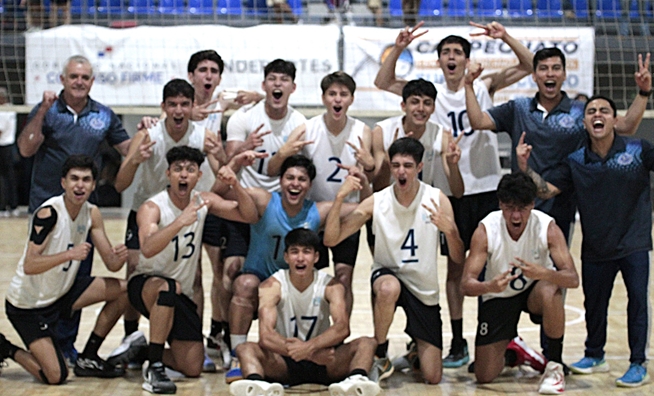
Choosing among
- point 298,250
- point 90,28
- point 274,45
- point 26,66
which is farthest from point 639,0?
point 298,250

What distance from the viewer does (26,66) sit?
14.1 metres

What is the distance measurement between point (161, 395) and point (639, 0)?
1144 cm

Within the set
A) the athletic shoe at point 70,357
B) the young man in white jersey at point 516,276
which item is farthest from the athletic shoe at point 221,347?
the young man in white jersey at point 516,276

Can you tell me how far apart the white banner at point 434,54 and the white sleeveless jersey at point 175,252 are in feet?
26.3

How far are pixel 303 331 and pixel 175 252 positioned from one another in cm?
105

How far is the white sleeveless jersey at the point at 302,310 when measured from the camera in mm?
5945

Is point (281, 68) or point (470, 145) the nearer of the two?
point (281, 68)

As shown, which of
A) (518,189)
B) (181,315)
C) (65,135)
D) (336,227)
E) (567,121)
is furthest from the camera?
(65,135)

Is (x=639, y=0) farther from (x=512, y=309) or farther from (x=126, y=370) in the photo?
(x=126, y=370)

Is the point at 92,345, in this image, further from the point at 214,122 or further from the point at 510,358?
the point at 510,358

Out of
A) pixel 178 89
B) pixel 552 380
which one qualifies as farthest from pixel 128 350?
pixel 552 380

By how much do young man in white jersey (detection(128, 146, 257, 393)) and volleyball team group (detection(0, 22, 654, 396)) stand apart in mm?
14

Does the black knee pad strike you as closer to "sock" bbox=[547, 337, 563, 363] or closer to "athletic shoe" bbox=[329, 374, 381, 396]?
"athletic shoe" bbox=[329, 374, 381, 396]

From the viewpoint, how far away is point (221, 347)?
6852 mm
